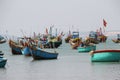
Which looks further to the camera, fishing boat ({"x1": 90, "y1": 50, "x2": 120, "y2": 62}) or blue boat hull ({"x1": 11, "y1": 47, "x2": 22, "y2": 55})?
blue boat hull ({"x1": 11, "y1": 47, "x2": 22, "y2": 55})

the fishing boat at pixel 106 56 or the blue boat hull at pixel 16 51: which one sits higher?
the fishing boat at pixel 106 56

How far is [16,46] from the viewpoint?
9169cm

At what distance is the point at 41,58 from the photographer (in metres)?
68.2

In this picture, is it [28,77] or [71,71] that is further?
[71,71]

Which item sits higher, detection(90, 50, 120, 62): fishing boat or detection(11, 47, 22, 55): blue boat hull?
detection(90, 50, 120, 62): fishing boat

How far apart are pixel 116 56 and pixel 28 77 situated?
53.4 ft

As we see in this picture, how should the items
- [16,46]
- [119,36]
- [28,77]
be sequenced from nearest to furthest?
1. [28,77]
2. [16,46]
3. [119,36]

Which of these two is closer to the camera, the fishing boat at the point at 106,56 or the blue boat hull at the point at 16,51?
the fishing boat at the point at 106,56

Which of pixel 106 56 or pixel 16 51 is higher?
pixel 106 56

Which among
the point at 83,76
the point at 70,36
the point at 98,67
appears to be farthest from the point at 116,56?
the point at 70,36

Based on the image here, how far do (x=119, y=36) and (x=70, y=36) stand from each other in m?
23.7

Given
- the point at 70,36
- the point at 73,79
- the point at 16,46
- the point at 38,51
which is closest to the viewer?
the point at 73,79

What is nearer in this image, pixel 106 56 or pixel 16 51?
pixel 106 56

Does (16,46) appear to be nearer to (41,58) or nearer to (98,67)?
(41,58)
